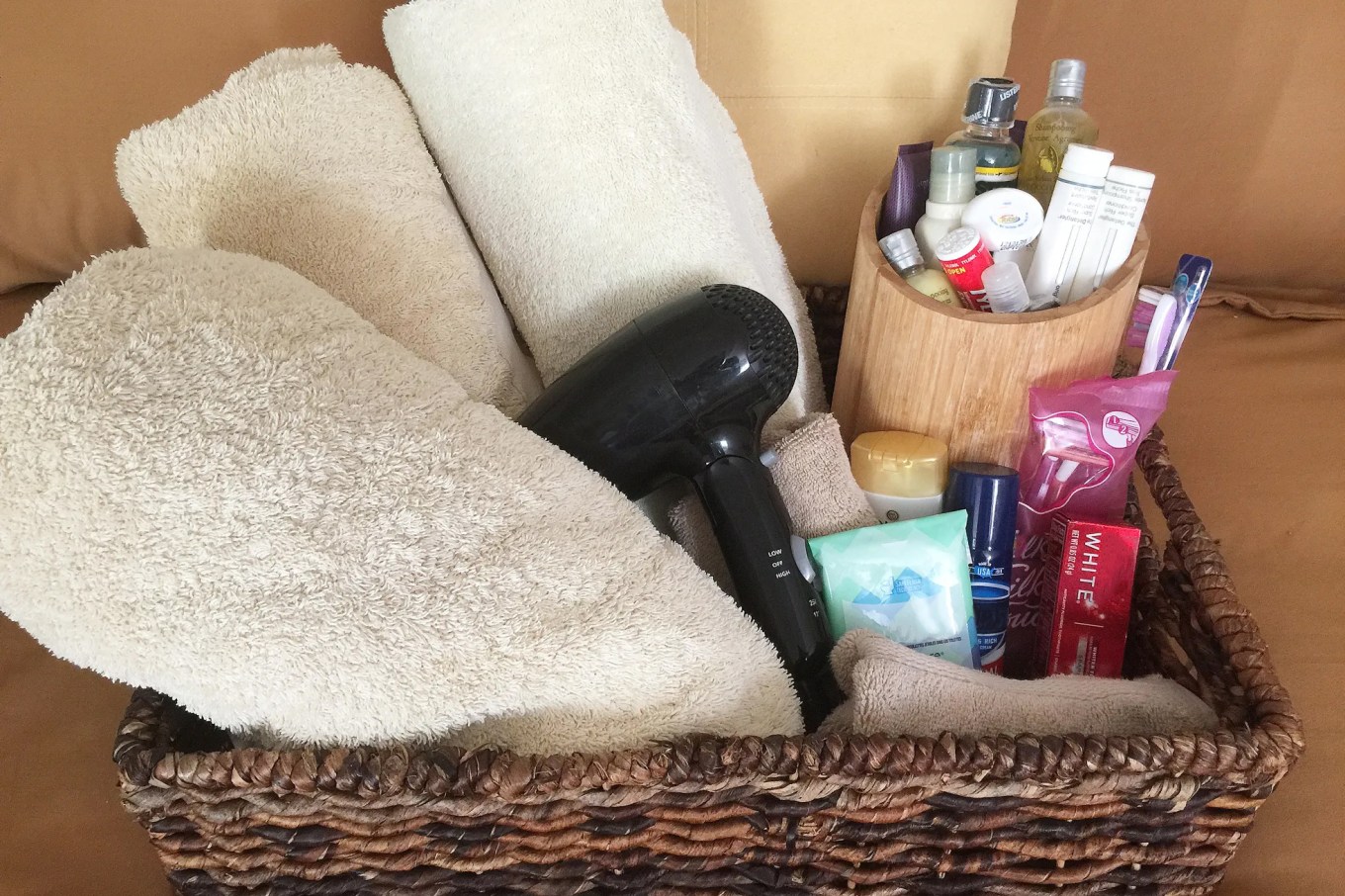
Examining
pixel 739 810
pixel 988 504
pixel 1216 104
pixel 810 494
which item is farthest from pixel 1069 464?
pixel 1216 104

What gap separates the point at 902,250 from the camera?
0.56m

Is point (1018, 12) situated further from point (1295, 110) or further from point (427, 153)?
point (427, 153)

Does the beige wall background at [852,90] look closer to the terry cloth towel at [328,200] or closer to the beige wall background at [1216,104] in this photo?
the beige wall background at [1216,104]

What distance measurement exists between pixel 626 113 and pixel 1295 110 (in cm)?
59

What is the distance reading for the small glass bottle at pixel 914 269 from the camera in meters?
0.56

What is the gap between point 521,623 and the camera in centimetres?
39

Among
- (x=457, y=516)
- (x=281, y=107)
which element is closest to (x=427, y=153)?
(x=281, y=107)

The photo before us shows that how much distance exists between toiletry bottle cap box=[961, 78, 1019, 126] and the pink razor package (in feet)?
0.58

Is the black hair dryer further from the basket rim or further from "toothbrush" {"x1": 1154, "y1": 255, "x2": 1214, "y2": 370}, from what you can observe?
"toothbrush" {"x1": 1154, "y1": 255, "x2": 1214, "y2": 370}

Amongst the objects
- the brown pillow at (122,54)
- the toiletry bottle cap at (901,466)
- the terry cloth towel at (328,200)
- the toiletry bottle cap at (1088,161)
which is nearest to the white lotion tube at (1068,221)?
the toiletry bottle cap at (1088,161)

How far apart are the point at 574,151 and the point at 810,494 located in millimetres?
258

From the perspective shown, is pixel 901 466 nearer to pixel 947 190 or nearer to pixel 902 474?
pixel 902 474

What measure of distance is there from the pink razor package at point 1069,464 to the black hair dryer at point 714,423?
166 millimetres

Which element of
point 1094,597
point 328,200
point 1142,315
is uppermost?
point 328,200
